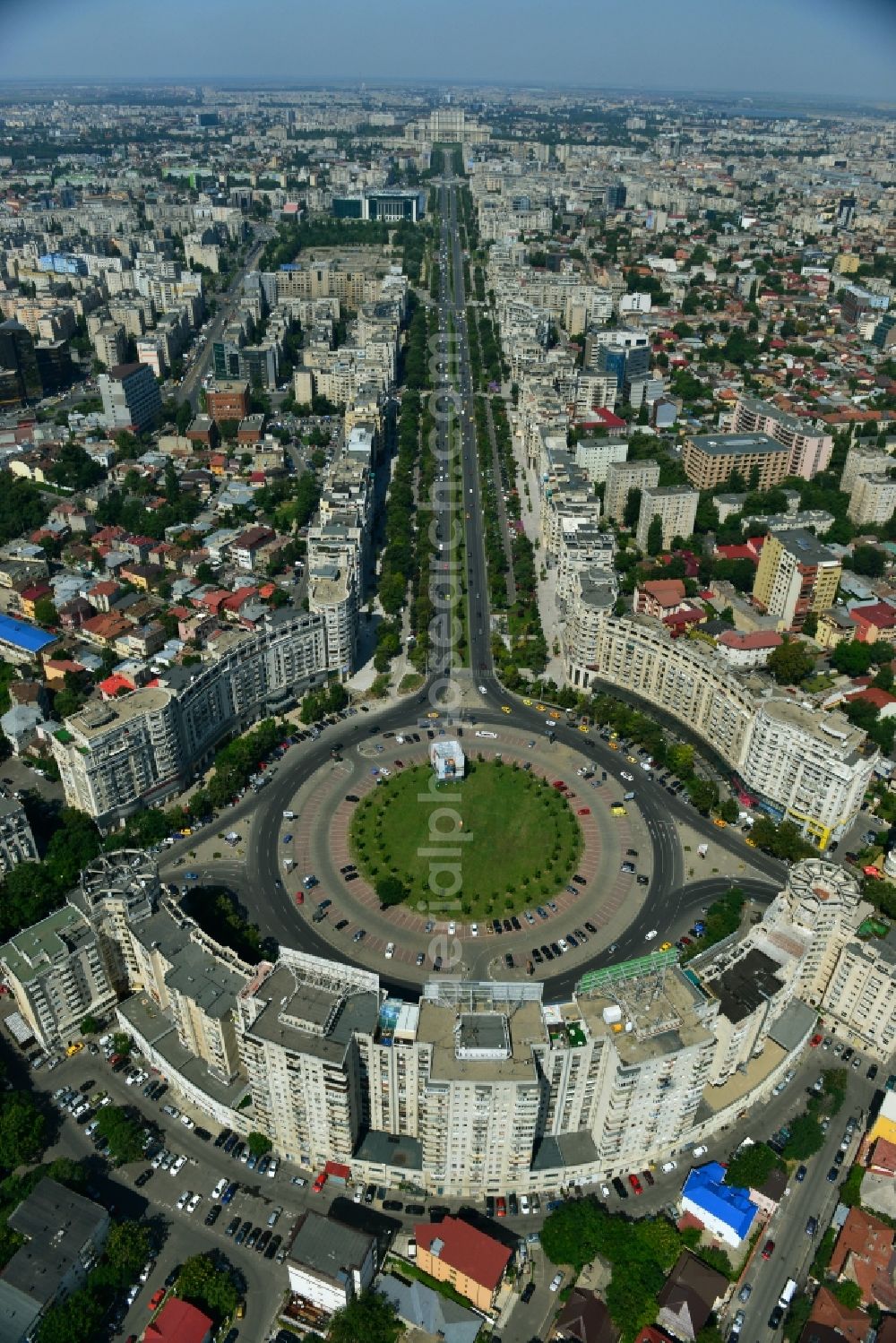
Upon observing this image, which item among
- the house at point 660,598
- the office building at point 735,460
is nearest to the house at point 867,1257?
the house at point 660,598

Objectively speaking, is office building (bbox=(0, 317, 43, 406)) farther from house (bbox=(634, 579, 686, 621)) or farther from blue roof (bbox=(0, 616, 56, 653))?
house (bbox=(634, 579, 686, 621))

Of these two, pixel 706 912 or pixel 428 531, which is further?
pixel 428 531

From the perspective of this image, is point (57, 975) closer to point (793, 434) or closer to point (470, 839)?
point (470, 839)

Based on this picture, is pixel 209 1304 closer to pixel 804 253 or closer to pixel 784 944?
pixel 784 944

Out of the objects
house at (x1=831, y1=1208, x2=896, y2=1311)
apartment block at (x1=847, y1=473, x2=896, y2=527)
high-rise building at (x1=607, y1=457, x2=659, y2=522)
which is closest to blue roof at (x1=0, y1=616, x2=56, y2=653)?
high-rise building at (x1=607, y1=457, x2=659, y2=522)

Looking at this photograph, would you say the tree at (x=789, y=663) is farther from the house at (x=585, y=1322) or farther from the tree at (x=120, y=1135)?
the tree at (x=120, y=1135)

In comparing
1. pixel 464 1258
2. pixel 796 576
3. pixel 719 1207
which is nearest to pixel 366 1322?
pixel 464 1258

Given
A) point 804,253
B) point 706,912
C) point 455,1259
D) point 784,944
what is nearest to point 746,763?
point 706,912
